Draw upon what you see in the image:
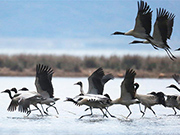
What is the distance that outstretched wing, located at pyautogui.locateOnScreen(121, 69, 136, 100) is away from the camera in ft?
35.1

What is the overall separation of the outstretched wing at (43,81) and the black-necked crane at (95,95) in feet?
2.47

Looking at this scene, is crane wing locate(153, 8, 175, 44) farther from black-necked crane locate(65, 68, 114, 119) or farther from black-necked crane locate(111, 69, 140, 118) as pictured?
black-necked crane locate(65, 68, 114, 119)

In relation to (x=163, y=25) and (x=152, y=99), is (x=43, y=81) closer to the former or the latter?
(x=152, y=99)

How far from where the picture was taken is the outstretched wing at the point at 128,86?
10688 millimetres

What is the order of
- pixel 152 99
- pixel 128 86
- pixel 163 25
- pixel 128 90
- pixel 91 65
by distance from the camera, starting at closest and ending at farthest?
pixel 128 86
pixel 128 90
pixel 163 25
pixel 152 99
pixel 91 65

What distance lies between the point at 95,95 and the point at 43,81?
5.28ft

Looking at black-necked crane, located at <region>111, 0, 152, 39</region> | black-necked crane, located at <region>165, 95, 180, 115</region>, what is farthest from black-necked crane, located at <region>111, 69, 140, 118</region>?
black-necked crane, located at <region>165, 95, 180, 115</region>

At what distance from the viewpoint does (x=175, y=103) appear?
482 inches

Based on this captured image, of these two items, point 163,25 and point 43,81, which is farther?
point 43,81

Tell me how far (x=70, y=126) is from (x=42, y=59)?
23107 mm

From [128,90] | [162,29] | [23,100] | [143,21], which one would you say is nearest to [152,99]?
[128,90]

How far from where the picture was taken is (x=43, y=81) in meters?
11.9

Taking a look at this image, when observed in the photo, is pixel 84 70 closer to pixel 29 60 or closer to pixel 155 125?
pixel 29 60

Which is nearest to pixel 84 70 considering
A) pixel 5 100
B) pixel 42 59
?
pixel 42 59
